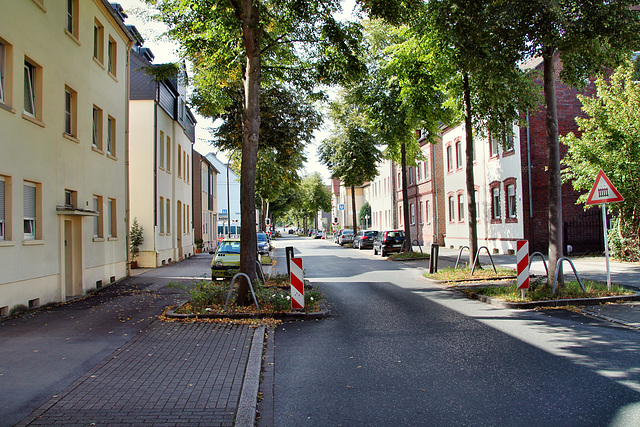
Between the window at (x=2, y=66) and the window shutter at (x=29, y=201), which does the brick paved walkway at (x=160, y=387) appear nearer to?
the window shutter at (x=29, y=201)

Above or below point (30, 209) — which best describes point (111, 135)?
above

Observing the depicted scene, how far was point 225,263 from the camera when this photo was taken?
54.2ft

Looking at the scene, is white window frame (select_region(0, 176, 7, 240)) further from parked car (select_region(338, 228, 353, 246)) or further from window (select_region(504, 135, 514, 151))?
parked car (select_region(338, 228, 353, 246))

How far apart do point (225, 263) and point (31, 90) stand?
7.50 meters

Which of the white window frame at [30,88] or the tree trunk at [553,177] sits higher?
the white window frame at [30,88]

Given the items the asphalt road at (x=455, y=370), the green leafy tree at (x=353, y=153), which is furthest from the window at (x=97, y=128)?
the green leafy tree at (x=353, y=153)

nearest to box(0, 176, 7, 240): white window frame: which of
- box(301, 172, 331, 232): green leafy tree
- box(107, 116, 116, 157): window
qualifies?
box(107, 116, 116, 157): window

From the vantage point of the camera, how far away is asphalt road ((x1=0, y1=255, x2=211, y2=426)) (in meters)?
5.21

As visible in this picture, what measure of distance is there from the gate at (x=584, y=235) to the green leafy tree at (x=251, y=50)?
14.6 meters

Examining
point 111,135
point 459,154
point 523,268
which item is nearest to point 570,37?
point 523,268

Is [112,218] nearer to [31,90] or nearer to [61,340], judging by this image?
[31,90]

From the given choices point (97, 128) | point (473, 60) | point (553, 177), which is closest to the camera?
point (473, 60)

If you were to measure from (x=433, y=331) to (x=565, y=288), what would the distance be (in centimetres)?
444

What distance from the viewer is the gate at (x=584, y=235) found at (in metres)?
22.4
